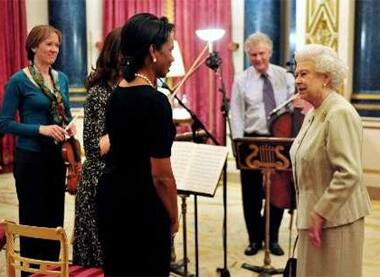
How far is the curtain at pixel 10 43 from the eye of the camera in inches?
290

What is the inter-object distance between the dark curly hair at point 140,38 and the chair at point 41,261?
651 millimetres

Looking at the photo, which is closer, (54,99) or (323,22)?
(54,99)

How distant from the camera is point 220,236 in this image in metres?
4.68

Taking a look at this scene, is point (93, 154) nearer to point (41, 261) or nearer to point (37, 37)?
point (41, 261)

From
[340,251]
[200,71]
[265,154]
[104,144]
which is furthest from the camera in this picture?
[200,71]

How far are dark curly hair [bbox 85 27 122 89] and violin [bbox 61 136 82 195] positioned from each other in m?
0.59

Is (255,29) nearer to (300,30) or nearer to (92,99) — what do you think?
(300,30)

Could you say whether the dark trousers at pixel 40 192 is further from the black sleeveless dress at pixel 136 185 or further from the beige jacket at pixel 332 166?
the beige jacket at pixel 332 166

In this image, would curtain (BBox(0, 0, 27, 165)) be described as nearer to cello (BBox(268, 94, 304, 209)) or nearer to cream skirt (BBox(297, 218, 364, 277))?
cello (BBox(268, 94, 304, 209))

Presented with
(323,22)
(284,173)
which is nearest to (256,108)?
(284,173)

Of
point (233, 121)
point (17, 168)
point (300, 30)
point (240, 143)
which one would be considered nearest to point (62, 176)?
point (17, 168)

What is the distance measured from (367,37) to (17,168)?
3870 millimetres

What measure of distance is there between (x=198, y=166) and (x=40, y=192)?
0.86 metres

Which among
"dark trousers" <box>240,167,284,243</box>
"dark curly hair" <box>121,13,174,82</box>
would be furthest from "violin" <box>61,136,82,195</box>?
"dark trousers" <box>240,167,284,243</box>
